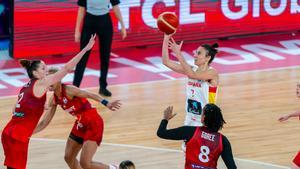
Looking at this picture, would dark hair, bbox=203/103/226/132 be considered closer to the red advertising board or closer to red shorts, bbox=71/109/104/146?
A: red shorts, bbox=71/109/104/146

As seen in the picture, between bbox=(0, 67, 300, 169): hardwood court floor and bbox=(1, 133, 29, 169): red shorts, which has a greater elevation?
bbox=(1, 133, 29, 169): red shorts

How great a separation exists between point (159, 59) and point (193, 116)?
7.31m

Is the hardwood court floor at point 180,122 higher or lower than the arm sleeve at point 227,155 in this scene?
lower

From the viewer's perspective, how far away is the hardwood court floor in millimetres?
12493

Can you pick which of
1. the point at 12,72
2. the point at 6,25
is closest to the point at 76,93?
the point at 12,72

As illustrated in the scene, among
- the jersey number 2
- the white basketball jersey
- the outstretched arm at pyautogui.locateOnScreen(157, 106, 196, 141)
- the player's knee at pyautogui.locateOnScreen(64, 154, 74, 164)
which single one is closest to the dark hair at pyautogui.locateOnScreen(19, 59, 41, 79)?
the player's knee at pyautogui.locateOnScreen(64, 154, 74, 164)

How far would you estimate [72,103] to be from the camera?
35.0 feet

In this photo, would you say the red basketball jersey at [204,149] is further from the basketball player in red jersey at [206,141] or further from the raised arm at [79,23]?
the raised arm at [79,23]

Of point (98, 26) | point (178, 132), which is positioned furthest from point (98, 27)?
point (178, 132)

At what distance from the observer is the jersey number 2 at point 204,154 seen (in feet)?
29.2

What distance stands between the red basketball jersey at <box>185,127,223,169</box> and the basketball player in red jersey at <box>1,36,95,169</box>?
1912mm

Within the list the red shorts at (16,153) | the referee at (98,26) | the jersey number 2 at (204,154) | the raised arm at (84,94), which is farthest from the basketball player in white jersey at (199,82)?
the referee at (98,26)

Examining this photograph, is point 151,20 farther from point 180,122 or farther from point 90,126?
point 90,126

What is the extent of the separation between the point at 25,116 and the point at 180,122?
428cm
